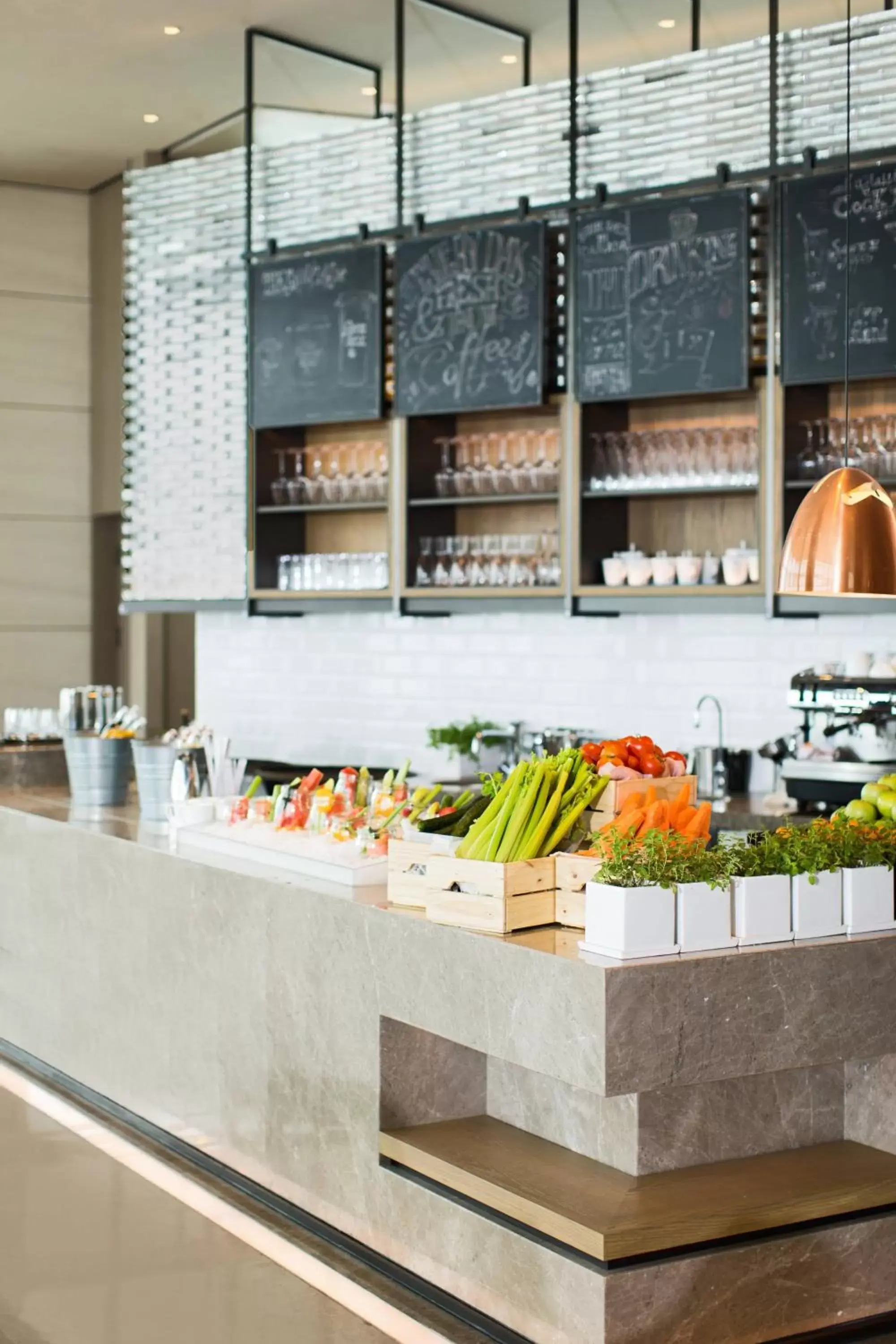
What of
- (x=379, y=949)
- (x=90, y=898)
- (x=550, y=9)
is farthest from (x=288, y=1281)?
(x=550, y=9)

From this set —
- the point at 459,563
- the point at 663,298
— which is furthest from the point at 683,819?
the point at 459,563

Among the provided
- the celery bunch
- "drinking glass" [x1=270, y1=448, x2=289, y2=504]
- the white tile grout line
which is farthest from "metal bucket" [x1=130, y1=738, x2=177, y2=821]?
"drinking glass" [x1=270, y1=448, x2=289, y2=504]

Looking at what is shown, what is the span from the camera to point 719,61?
6043 millimetres

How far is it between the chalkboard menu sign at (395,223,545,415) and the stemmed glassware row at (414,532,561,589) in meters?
0.55

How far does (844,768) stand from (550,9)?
3437mm

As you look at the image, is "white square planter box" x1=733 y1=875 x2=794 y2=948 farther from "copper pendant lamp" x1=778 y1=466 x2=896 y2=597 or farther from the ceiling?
the ceiling

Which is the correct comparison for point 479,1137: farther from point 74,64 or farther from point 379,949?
point 74,64

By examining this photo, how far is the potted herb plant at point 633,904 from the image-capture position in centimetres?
312

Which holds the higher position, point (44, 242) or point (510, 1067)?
point (44, 242)

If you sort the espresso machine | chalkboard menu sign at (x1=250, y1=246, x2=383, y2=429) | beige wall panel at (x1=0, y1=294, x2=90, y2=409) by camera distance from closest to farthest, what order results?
the espresso machine < chalkboard menu sign at (x1=250, y1=246, x2=383, y2=429) < beige wall panel at (x1=0, y1=294, x2=90, y2=409)

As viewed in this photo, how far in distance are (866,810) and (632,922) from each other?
1033 mm

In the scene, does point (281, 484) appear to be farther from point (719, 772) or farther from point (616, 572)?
point (719, 772)

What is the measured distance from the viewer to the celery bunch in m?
3.51

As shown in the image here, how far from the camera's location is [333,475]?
7.48m
